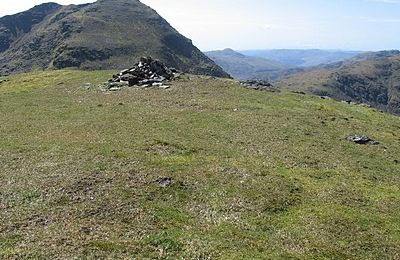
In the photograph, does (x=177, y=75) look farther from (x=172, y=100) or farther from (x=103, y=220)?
(x=103, y=220)

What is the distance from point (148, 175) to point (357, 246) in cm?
1960

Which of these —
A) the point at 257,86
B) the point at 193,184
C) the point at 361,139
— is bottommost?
the point at 361,139

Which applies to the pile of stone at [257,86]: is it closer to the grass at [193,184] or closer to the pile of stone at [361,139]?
the grass at [193,184]

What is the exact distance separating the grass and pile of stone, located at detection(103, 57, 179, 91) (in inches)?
685

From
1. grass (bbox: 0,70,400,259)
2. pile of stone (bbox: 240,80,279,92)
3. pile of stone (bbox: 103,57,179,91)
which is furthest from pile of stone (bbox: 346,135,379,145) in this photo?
pile of stone (bbox: 103,57,179,91)

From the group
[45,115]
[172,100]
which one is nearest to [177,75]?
[172,100]

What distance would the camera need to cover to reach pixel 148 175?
41781 mm

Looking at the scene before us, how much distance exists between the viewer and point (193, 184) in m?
40.8

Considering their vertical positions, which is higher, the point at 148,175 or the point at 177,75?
the point at 177,75

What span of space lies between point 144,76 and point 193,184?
57.5 m

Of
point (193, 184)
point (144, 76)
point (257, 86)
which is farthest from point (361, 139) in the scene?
point (144, 76)

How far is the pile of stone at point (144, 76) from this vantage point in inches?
3588

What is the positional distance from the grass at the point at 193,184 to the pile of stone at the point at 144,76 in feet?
57.1

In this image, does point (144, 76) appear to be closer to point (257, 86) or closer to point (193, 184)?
→ point (257, 86)
